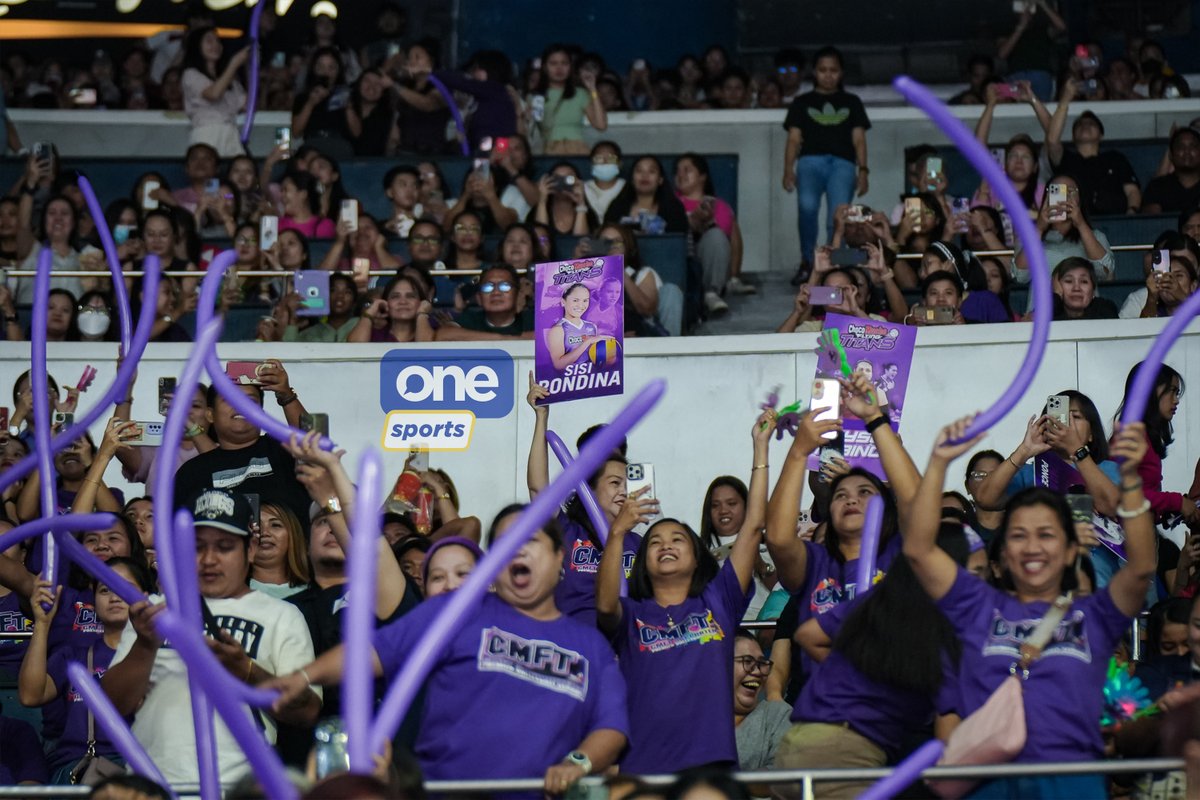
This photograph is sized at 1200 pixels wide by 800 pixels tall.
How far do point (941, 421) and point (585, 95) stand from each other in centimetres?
472

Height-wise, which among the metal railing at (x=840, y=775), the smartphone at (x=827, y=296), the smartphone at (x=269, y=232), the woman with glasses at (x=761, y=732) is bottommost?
the woman with glasses at (x=761, y=732)

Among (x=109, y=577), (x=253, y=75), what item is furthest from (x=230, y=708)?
(x=253, y=75)

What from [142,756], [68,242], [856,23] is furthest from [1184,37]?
[142,756]

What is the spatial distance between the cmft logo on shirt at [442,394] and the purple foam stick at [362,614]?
672 cm

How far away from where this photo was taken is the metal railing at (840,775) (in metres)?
4.80

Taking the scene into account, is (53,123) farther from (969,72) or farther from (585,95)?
(969,72)

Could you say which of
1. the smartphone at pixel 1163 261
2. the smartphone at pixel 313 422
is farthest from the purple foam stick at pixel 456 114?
the smartphone at pixel 1163 261

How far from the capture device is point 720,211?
1232 centimetres

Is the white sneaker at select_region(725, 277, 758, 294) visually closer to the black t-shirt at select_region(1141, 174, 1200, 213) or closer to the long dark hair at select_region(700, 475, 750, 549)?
the black t-shirt at select_region(1141, 174, 1200, 213)

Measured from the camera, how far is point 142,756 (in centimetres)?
475

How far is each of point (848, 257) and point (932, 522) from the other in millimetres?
5501

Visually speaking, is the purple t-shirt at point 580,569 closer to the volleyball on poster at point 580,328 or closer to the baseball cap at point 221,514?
the volleyball on poster at point 580,328

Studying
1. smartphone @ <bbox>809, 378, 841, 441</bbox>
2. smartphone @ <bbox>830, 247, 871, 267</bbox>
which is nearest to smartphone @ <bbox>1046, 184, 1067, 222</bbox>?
smartphone @ <bbox>830, 247, 871, 267</bbox>

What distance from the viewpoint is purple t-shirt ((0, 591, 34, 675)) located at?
7.81 meters
